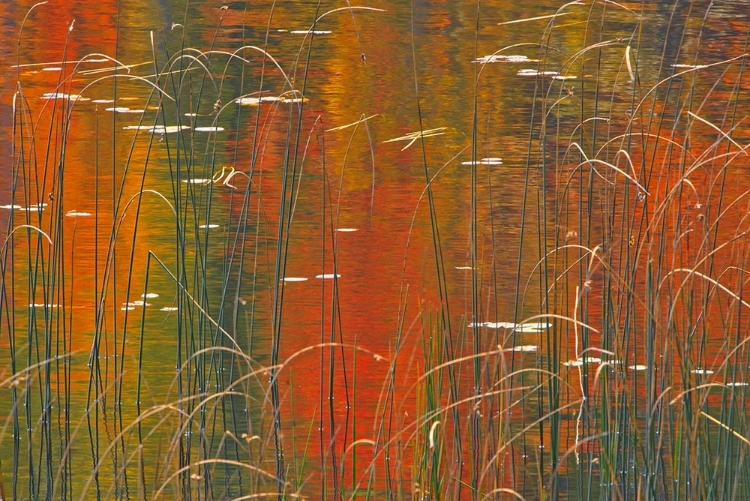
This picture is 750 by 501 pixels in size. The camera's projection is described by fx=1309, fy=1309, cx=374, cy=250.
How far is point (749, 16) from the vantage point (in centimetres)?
1193

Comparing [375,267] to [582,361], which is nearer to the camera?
[582,361]

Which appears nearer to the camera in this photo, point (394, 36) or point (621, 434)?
Answer: point (621, 434)

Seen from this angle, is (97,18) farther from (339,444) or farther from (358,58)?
(339,444)

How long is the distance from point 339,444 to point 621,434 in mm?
907

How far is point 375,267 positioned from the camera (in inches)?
197

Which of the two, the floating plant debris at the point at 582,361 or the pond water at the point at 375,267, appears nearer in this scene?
the floating plant debris at the point at 582,361

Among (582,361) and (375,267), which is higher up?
(582,361)

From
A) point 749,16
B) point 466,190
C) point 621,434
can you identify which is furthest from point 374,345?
point 749,16

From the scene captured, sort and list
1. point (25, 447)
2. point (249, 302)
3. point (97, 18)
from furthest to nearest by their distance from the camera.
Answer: point (97, 18) < point (249, 302) < point (25, 447)

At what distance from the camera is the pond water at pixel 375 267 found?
2.60 m

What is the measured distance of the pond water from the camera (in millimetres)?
2598

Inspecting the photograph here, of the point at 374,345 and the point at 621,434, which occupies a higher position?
the point at 621,434

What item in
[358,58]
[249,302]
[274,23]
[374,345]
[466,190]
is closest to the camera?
[374,345]

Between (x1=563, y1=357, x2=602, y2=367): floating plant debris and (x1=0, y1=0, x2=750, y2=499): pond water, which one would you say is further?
(x1=0, y1=0, x2=750, y2=499): pond water
